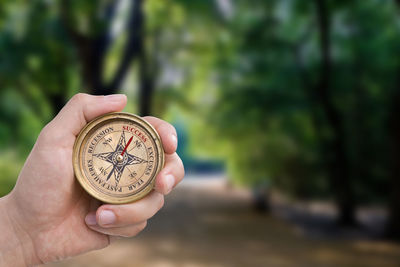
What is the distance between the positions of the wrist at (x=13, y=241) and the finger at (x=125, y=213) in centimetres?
33

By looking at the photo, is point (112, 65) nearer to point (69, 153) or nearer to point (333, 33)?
point (333, 33)

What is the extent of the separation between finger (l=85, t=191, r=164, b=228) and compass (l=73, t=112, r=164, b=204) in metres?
0.04

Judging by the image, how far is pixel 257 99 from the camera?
407 inches

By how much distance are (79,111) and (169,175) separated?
0.56 m

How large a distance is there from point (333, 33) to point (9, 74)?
730cm

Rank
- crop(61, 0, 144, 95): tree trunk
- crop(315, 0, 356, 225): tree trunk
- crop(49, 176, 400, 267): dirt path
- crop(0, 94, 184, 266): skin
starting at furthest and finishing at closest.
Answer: crop(315, 0, 356, 225): tree trunk
crop(61, 0, 144, 95): tree trunk
crop(49, 176, 400, 267): dirt path
crop(0, 94, 184, 266): skin

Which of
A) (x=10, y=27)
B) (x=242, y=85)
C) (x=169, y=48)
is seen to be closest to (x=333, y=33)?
(x=242, y=85)

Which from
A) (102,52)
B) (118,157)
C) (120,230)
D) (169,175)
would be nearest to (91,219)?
(120,230)

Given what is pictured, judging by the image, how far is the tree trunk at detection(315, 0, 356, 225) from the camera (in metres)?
9.73

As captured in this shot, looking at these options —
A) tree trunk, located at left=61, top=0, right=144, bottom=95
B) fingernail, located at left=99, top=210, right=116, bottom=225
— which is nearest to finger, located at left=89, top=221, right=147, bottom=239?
fingernail, located at left=99, top=210, right=116, bottom=225

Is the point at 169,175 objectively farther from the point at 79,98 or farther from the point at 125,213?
the point at 79,98

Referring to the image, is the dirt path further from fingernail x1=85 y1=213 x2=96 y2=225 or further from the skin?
fingernail x1=85 y1=213 x2=96 y2=225

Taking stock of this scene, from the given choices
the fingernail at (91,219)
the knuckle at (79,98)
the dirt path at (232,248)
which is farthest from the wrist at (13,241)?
the dirt path at (232,248)

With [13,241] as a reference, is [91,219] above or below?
above
